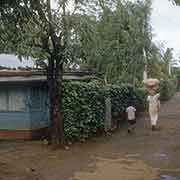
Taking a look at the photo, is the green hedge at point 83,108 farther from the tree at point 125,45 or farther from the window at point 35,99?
the tree at point 125,45

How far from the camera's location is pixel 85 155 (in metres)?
12.8

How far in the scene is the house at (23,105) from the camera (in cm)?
1648

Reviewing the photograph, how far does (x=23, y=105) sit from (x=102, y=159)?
19.4 ft

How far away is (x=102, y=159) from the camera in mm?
12125

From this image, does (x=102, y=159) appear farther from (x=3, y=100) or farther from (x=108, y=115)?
(x=3, y=100)

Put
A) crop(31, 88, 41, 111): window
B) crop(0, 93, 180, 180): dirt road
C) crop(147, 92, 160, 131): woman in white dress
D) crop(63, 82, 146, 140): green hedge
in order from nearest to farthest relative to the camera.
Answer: crop(0, 93, 180, 180): dirt road, crop(63, 82, 146, 140): green hedge, crop(31, 88, 41, 111): window, crop(147, 92, 160, 131): woman in white dress

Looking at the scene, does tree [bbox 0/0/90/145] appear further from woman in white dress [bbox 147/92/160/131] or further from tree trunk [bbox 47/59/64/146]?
woman in white dress [bbox 147/92/160/131]

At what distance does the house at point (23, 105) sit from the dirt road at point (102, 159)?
121 cm

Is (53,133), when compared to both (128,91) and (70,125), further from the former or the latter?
(128,91)

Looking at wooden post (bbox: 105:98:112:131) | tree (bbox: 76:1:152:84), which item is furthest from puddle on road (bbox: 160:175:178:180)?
tree (bbox: 76:1:152:84)

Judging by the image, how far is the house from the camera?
16484 mm

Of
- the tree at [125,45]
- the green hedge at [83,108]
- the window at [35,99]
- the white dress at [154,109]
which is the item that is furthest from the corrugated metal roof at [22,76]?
the tree at [125,45]

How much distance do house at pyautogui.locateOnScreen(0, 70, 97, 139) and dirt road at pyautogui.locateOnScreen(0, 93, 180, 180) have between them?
121 centimetres

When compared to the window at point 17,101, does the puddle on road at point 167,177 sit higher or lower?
lower
